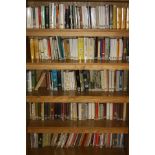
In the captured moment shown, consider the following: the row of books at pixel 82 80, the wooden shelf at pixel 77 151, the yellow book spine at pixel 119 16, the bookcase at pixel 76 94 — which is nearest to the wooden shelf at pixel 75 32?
the bookcase at pixel 76 94

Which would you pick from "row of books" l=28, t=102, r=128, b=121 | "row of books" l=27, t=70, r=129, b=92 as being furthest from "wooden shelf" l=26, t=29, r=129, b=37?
"row of books" l=28, t=102, r=128, b=121

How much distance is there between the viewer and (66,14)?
8.64 feet

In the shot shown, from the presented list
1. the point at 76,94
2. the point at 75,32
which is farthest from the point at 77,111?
the point at 75,32

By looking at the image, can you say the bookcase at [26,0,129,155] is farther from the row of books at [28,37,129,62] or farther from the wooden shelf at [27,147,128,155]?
the wooden shelf at [27,147,128,155]

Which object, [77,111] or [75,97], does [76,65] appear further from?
[77,111]

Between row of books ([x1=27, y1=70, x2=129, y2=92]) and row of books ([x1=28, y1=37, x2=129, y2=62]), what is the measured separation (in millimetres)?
132

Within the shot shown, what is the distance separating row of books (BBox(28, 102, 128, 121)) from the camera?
276 centimetres

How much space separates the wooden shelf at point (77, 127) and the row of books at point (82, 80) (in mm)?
295

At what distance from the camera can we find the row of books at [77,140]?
2.81 metres

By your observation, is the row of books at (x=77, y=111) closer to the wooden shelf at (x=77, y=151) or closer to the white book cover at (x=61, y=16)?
the wooden shelf at (x=77, y=151)
